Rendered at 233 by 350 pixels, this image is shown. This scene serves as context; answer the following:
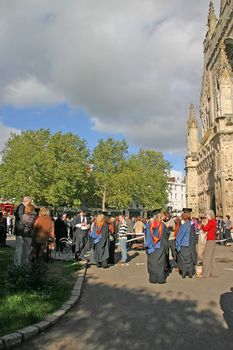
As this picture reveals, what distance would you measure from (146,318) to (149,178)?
176 ft

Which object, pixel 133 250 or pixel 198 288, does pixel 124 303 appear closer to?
pixel 198 288

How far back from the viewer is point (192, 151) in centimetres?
4212

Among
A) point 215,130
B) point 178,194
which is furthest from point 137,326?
point 178,194

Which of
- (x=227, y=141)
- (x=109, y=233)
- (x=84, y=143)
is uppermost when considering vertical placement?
(x=84, y=143)

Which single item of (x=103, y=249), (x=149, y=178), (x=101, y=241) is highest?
(x=149, y=178)

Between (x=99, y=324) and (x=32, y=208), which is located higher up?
(x=32, y=208)

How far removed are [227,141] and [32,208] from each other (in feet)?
74.7

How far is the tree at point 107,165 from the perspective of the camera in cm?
5459

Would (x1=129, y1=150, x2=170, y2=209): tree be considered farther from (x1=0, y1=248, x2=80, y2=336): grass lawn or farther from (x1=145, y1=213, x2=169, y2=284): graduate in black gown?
(x1=0, y1=248, x2=80, y2=336): grass lawn

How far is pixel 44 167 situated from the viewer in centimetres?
4253

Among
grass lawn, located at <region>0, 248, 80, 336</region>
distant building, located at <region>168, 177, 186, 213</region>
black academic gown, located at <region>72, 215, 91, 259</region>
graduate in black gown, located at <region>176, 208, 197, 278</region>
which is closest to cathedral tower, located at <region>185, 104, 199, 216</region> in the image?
black academic gown, located at <region>72, 215, 91, 259</region>

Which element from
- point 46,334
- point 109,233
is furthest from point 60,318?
point 109,233

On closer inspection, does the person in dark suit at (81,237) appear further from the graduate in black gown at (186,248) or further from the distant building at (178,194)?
the distant building at (178,194)

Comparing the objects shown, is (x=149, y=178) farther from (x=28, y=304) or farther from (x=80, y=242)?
(x=28, y=304)
